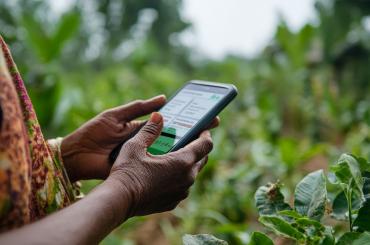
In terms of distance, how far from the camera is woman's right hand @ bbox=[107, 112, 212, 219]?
70cm

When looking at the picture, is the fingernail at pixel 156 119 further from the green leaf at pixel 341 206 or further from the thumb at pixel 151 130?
the green leaf at pixel 341 206

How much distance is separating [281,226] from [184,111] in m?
0.36

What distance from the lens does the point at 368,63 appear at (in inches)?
179

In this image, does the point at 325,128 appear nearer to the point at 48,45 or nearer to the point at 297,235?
the point at 48,45

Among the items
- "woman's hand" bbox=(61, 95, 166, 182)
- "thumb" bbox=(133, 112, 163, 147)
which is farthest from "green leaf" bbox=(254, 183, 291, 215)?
"woman's hand" bbox=(61, 95, 166, 182)

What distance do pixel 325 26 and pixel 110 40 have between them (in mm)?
5874

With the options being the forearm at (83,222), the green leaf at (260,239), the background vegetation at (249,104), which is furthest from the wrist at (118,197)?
the background vegetation at (249,104)

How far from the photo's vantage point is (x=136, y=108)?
3.53 ft

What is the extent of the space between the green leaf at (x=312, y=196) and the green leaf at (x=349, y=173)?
0.05 metres

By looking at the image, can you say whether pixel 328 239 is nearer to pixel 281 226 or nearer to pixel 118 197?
pixel 281 226

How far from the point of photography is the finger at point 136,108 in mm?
1076

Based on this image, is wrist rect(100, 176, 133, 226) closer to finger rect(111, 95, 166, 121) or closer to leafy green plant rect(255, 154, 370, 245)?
leafy green plant rect(255, 154, 370, 245)

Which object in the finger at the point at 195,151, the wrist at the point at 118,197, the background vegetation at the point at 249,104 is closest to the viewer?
the wrist at the point at 118,197

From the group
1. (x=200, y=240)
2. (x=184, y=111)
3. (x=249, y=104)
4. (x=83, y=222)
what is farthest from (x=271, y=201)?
(x=249, y=104)
